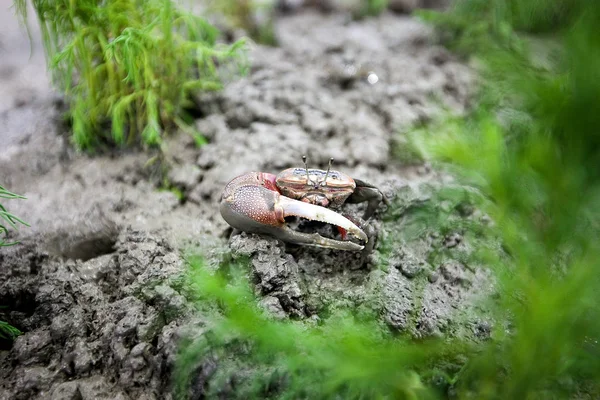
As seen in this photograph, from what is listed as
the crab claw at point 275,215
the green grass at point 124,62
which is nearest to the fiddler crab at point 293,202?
the crab claw at point 275,215

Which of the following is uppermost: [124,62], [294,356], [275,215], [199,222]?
[124,62]

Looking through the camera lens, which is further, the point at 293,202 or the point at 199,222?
the point at 199,222

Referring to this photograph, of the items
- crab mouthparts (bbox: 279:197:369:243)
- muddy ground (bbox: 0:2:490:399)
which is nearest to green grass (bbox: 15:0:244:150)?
muddy ground (bbox: 0:2:490:399)

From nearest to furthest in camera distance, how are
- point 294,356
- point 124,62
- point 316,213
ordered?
1. point 294,356
2. point 316,213
3. point 124,62

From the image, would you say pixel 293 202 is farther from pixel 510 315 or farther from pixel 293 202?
pixel 510 315

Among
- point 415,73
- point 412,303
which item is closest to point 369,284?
point 412,303

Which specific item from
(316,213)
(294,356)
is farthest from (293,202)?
(294,356)

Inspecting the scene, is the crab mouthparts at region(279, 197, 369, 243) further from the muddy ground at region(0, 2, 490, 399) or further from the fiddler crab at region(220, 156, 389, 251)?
the muddy ground at region(0, 2, 490, 399)

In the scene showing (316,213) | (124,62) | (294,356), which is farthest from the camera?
(124,62)
